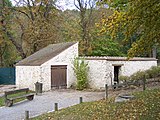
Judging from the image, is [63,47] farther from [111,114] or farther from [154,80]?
[111,114]

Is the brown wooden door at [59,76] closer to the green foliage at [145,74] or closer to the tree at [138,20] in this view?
the green foliage at [145,74]

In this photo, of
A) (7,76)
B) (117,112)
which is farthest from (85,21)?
(117,112)

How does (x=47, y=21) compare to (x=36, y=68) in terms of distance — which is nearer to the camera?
(x=36, y=68)

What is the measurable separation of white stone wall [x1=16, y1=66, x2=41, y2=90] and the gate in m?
7.35

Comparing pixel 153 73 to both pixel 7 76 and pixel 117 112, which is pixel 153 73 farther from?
pixel 7 76

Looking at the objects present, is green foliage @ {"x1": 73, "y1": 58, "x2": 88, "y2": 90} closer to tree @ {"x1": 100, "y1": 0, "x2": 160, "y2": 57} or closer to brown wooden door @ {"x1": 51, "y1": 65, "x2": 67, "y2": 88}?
brown wooden door @ {"x1": 51, "y1": 65, "x2": 67, "y2": 88}

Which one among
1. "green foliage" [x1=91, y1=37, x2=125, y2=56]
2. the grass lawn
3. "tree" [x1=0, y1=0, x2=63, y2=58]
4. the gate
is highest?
"tree" [x1=0, y1=0, x2=63, y2=58]

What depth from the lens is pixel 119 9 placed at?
1080cm

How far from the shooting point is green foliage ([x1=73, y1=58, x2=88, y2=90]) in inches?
994

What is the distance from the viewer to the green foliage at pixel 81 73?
82.9 ft

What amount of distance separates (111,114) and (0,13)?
82.7 feet

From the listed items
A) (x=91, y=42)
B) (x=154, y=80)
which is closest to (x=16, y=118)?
(x=154, y=80)

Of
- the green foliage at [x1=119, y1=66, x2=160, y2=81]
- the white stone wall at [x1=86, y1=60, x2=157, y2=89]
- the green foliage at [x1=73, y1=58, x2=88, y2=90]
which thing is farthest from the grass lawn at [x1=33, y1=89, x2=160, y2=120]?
the green foliage at [x1=73, y1=58, x2=88, y2=90]

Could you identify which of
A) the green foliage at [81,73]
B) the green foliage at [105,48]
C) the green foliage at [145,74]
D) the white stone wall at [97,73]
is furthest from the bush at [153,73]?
the green foliage at [105,48]
